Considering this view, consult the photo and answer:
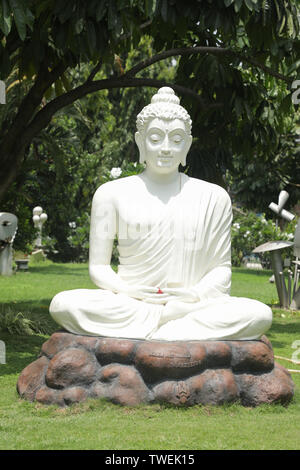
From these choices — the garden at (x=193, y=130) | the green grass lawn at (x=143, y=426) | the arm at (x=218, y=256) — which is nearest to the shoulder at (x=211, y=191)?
the arm at (x=218, y=256)

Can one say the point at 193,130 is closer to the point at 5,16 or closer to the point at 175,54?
the point at 175,54

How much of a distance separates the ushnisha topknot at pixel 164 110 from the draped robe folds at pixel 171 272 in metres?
0.49

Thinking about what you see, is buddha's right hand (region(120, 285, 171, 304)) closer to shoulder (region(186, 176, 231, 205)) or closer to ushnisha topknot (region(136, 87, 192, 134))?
shoulder (region(186, 176, 231, 205))

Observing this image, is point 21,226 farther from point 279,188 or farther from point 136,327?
point 136,327

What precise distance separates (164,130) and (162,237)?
88 cm

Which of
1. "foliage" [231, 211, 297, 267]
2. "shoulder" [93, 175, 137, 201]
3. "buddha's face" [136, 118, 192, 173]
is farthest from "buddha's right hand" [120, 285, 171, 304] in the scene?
"foliage" [231, 211, 297, 267]

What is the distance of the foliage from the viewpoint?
62.0 feet

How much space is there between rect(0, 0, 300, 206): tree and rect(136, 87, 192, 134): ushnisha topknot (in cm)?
65

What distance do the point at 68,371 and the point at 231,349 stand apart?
1.18 metres

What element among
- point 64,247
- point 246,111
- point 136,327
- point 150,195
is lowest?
point 64,247

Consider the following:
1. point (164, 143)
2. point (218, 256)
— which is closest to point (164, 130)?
point (164, 143)

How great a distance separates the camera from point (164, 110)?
5672 mm
